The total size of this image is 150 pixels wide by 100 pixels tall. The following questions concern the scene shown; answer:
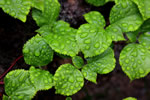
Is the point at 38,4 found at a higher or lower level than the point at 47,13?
higher

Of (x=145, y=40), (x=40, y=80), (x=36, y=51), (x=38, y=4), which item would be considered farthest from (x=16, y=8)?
(x=145, y=40)

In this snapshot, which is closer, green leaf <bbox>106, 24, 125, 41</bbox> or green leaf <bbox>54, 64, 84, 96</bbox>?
green leaf <bbox>54, 64, 84, 96</bbox>

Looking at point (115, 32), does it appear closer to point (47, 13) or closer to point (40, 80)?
point (47, 13)

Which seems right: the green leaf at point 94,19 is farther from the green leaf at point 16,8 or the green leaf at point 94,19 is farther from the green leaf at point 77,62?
the green leaf at point 16,8

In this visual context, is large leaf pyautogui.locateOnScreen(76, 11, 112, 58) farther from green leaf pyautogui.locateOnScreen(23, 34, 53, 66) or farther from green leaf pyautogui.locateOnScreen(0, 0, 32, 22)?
green leaf pyautogui.locateOnScreen(0, 0, 32, 22)

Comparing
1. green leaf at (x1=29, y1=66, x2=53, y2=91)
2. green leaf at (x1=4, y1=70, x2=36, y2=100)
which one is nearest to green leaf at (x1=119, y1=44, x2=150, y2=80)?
green leaf at (x1=29, y1=66, x2=53, y2=91)
